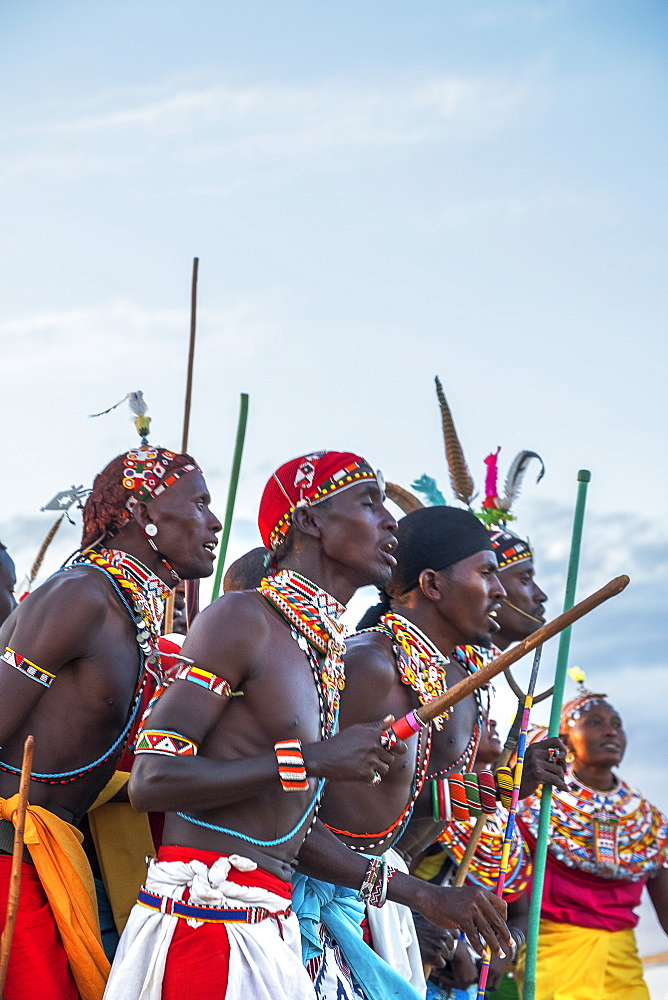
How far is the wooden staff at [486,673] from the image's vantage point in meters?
3.12

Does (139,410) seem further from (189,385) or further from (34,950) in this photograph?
(34,950)

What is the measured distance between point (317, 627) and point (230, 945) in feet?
2.91

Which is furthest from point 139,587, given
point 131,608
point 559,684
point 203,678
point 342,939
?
point 559,684

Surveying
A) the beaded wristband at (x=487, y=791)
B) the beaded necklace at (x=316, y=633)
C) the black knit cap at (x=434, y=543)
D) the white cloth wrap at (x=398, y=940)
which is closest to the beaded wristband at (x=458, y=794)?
the beaded wristband at (x=487, y=791)

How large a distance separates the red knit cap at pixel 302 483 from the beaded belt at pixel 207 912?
117 cm

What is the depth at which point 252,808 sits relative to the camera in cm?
324

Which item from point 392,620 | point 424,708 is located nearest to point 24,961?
point 424,708

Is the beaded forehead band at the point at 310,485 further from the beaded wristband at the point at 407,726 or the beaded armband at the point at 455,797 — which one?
the beaded armband at the point at 455,797

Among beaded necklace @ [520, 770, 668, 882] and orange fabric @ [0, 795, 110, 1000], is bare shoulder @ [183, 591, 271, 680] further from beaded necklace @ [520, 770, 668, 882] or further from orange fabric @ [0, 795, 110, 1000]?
beaded necklace @ [520, 770, 668, 882]

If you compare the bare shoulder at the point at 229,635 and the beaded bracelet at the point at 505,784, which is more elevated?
the bare shoulder at the point at 229,635

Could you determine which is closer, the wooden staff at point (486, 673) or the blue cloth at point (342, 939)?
the wooden staff at point (486, 673)

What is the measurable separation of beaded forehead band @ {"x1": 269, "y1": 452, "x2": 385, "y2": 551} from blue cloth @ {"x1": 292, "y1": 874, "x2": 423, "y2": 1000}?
1.06m

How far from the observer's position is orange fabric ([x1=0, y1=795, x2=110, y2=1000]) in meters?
3.67

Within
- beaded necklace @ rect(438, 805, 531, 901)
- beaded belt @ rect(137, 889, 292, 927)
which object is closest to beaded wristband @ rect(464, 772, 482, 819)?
beaded necklace @ rect(438, 805, 531, 901)
